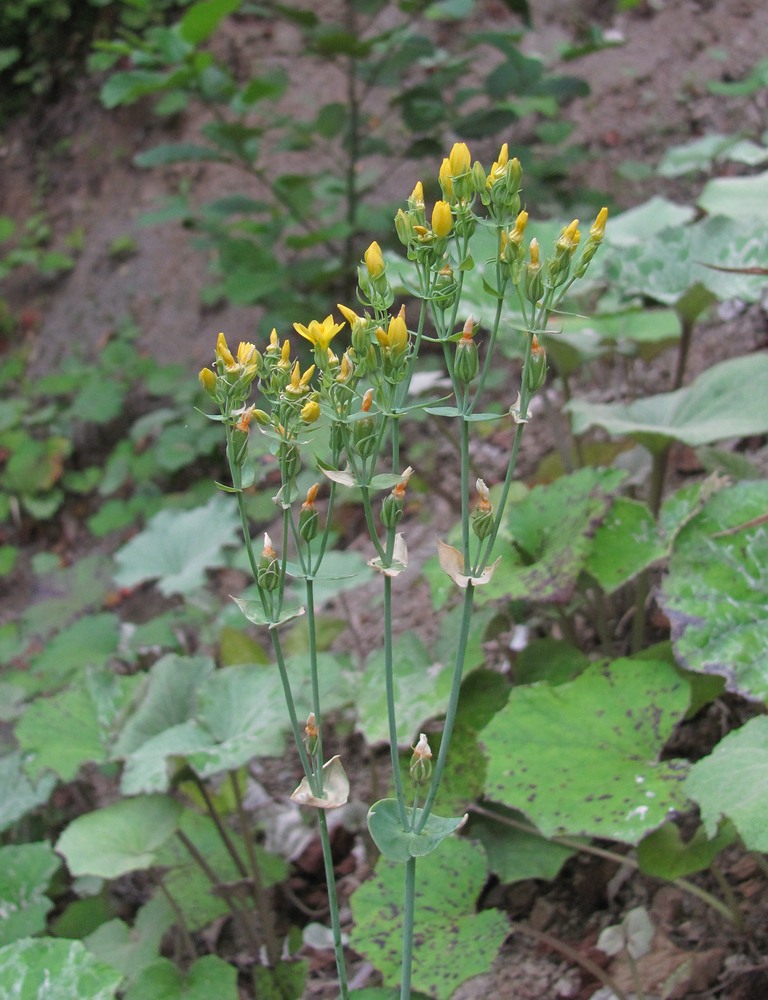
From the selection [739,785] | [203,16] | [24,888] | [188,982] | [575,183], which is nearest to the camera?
[739,785]

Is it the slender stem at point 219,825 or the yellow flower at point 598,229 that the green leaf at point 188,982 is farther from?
the yellow flower at point 598,229

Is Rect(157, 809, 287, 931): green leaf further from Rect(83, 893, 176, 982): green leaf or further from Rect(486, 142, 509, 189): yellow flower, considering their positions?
Rect(486, 142, 509, 189): yellow flower

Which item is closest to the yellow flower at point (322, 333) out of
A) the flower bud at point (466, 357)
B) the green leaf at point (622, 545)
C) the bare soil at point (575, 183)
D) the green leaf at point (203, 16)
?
the flower bud at point (466, 357)

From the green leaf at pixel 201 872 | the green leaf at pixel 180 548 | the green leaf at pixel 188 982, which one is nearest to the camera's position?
the green leaf at pixel 188 982

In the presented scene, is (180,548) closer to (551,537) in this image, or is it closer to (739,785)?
(551,537)

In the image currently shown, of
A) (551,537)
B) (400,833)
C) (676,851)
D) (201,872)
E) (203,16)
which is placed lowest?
(201,872)

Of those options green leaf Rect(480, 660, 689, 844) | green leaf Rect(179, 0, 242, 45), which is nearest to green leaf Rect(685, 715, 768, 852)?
green leaf Rect(480, 660, 689, 844)

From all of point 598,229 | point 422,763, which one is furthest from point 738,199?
point 422,763
